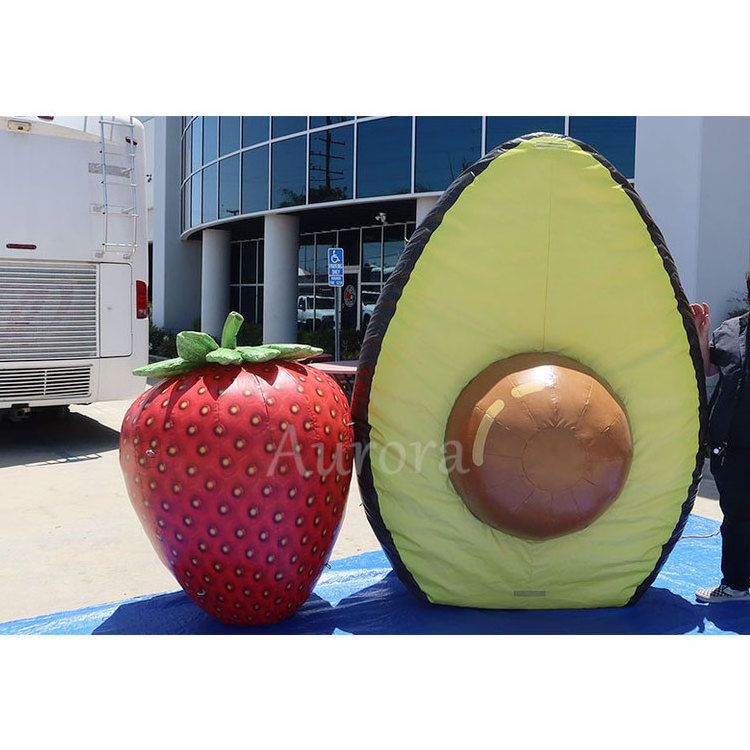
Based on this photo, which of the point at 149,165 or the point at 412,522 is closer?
the point at 412,522

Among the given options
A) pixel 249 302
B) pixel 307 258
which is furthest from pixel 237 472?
pixel 249 302

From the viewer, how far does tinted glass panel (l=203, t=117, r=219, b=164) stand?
15945 millimetres

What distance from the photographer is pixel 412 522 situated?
9.62 feet

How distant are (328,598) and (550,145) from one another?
6.98 ft

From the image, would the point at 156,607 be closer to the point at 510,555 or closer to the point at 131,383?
the point at 510,555

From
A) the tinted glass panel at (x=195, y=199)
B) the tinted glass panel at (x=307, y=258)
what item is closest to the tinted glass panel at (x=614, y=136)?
the tinted glass panel at (x=307, y=258)

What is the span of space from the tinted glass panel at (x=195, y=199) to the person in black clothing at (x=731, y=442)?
1534 cm

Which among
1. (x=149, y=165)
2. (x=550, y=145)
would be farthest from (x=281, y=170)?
(x=550, y=145)

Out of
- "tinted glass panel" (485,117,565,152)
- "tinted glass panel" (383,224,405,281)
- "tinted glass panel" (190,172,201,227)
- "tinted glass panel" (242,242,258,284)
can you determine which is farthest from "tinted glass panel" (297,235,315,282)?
"tinted glass panel" (485,117,565,152)

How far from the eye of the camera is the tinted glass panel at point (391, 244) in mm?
14852

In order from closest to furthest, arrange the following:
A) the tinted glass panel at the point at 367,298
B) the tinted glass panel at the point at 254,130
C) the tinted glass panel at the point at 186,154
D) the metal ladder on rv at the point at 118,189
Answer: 1. the metal ladder on rv at the point at 118,189
2. the tinted glass panel at the point at 254,130
3. the tinted glass panel at the point at 367,298
4. the tinted glass panel at the point at 186,154

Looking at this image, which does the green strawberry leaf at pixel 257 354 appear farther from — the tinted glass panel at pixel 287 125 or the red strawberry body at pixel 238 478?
the tinted glass panel at pixel 287 125

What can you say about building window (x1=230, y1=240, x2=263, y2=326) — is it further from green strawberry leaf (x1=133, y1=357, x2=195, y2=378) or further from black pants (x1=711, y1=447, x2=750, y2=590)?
black pants (x1=711, y1=447, x2=750, y2=590)

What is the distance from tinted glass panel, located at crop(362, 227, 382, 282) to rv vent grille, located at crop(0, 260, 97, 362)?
9.29 meters
